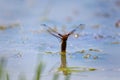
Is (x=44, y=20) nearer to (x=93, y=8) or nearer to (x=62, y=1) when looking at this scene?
(x=62, y=1)

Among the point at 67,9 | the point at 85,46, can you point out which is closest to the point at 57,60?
the point at 85,46

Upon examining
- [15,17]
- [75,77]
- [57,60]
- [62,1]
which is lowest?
[75,77]

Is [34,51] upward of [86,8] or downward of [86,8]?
downward

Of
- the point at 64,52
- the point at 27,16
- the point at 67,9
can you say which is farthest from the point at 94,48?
the point at 27,16

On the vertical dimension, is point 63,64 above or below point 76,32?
below

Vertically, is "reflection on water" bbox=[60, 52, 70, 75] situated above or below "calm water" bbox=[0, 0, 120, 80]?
below

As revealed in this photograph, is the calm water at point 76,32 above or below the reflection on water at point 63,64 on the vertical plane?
above
